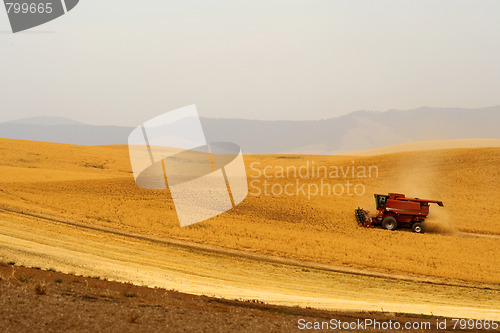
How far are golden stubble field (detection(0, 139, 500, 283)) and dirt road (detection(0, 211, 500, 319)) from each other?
269 centimetres

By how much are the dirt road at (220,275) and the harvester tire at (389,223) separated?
28.2 ft

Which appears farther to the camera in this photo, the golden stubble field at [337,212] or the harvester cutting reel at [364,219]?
the harvester cutting reel at [364,219]

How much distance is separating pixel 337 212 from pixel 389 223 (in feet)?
20.1

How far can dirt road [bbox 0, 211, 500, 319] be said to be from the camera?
16.2 meters

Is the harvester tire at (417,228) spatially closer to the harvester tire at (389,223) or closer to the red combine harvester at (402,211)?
the red combine harvester at (402,211)

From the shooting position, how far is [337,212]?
120ft

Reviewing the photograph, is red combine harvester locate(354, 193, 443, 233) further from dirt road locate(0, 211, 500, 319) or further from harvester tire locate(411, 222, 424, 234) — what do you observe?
dirt road locate(0, 211, 500, 319)

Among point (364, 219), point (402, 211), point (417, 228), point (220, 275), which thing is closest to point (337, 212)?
point (364, 219)

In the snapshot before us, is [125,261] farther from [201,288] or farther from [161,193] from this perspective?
[161,193]

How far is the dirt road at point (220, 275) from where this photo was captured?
53.3 feet

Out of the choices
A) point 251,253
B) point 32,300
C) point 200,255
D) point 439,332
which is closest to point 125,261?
point 200,255

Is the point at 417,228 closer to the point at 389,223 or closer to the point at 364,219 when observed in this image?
the point at 389,223

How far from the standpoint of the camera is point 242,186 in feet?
146

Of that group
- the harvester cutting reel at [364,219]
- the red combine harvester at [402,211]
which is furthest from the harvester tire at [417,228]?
the harvester cutting reel at [364,219]
